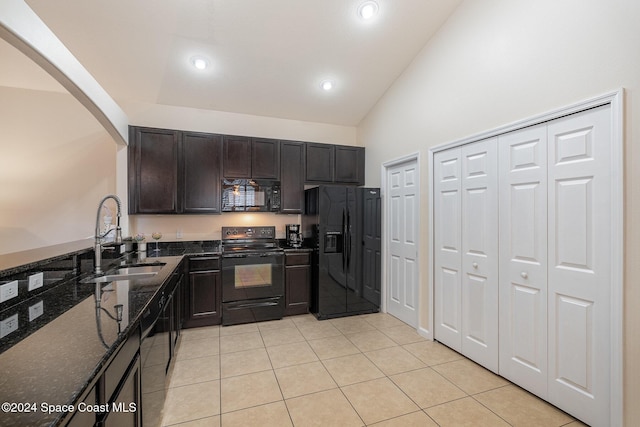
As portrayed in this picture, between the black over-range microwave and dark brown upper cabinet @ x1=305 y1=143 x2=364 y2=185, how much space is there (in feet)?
1.81

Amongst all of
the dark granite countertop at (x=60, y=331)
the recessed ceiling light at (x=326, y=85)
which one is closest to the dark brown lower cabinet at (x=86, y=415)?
→ the dark granite countertop at (x=60, y=331)

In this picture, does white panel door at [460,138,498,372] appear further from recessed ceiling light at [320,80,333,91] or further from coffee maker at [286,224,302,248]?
coffee maker at [286,224,302,248]

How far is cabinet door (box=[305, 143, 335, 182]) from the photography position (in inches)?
168

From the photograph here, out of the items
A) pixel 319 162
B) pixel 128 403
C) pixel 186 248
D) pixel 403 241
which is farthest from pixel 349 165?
pixel 128 403

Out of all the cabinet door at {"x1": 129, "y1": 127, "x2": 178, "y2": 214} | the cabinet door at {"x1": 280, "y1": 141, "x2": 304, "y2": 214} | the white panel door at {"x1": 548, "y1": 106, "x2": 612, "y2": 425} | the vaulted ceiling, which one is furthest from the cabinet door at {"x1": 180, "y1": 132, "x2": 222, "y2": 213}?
the white panel door at {"x1": 548, "y1": 106, "x2": 612, "y2": 425}

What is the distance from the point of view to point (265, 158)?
404 cm

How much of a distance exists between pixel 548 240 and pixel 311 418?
7.00 feet

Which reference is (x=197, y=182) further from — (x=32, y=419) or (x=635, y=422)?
(x=635, y=422)

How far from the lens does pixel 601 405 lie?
186cm

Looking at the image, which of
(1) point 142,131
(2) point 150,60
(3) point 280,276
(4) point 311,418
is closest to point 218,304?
(3) point 280,276

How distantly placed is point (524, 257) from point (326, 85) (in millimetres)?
2964

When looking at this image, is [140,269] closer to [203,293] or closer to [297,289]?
[203,293]

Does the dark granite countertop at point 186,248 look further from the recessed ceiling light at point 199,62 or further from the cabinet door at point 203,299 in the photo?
the recessed ceiling light at point 199,62

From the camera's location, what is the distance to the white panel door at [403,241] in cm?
353
